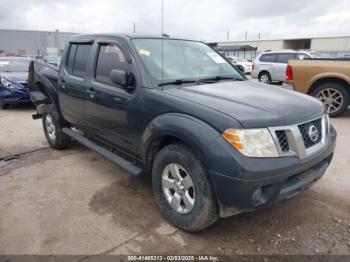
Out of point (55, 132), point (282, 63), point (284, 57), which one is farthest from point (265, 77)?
point (55, 132)

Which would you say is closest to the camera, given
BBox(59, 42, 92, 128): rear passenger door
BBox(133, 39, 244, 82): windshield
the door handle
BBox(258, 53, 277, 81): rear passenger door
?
BBox(133, 39, 244, 82): windshield

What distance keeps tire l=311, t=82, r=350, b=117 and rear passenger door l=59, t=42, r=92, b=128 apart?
568cm

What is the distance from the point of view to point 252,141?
2.40m

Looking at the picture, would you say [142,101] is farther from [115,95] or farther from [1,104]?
[1,104]

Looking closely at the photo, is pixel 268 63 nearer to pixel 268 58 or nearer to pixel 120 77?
pixel 268 58

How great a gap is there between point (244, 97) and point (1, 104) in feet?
27.8

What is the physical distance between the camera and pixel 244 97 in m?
2.90

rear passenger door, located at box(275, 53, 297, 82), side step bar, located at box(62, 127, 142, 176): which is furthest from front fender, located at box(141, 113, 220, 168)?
rear passenger door, located at box(275, 53, 297, 82)

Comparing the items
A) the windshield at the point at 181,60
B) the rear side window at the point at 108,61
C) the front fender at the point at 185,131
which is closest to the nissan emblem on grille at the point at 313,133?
the front fender at the point at 185,131

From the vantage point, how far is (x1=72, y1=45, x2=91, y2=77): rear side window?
4.18m

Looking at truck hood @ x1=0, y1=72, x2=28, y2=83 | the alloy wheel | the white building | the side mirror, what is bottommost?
the alloy wheel

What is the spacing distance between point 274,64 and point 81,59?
11.4 metres

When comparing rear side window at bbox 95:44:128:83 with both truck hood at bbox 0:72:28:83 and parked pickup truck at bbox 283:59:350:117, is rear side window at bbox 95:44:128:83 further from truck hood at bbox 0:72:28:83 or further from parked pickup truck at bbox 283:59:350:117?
truck hood at bbox 0:72:28:83

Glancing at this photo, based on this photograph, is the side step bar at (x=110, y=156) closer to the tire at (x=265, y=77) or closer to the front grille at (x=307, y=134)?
the front grille at (x=307, y=134)
